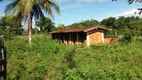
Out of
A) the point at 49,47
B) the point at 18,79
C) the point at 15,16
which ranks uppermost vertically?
the point at 15,16

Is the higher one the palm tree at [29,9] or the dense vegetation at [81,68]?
the palm tree at [29,9]

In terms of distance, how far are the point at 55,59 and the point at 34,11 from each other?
8.55 metres

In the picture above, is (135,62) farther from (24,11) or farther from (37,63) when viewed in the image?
(24,11)

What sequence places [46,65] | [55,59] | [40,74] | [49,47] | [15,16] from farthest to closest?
[15,16]
[49,47]
[55,59]
[46,65]
[40,74]

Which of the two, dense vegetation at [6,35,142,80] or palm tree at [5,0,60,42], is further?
palm tree at [5,0,60,42]

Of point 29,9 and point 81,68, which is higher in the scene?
point 29,9

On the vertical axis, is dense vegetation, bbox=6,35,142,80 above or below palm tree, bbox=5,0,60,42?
below

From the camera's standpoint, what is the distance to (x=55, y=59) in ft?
36.8

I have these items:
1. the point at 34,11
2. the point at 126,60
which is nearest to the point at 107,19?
the point at 34,11

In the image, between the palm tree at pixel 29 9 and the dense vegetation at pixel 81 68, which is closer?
the dense vegetation at pixel 81 68

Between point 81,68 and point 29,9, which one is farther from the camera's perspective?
point 29,9

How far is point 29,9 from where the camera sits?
16.9 meters

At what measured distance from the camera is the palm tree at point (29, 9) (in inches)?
669

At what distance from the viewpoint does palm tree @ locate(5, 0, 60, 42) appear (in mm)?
16995
